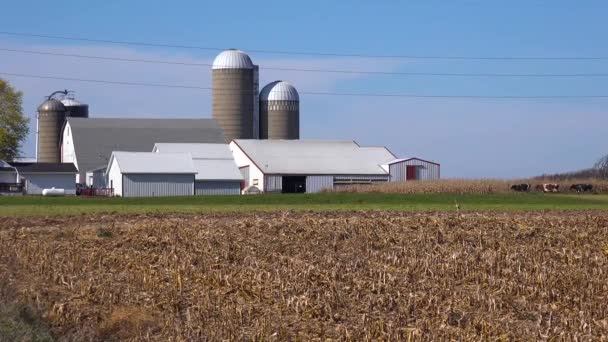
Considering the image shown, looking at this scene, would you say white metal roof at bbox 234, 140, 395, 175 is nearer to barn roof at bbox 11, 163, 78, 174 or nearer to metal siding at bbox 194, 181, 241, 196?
metal siding at bbox 194, 181, 241, 196

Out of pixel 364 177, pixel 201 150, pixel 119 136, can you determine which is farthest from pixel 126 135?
pixel 364 177

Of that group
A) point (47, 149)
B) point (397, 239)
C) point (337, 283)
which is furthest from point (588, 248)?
point (47, 149)

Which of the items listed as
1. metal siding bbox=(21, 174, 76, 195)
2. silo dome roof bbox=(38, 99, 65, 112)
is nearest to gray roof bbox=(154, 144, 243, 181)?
metal siding bbox=(21, 174, 76, 195)

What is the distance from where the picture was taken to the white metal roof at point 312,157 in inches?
2936

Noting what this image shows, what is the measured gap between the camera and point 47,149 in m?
92.2

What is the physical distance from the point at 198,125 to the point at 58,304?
71.8 m

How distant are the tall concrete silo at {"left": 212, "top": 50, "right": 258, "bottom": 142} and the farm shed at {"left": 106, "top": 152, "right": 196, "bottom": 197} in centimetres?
1729

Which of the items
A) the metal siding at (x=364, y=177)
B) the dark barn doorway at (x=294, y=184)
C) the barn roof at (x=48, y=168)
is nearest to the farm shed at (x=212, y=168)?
the dark barn doorway at (x=294, y=184)

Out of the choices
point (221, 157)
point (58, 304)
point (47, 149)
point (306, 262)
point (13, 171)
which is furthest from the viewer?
point (47, 149)

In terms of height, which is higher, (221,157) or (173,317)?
(221,157)

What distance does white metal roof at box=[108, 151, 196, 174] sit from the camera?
6538 centimetres

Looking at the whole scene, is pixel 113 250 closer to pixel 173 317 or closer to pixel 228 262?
pixel 228 262

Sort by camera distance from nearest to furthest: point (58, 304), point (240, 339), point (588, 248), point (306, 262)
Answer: point (240, 339)
point (58, 304)
point (306, 262)
point (588, 248)

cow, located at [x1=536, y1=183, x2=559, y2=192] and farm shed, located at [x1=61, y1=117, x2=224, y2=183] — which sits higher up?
farm shed, located at [x1=61, y1=117, x2=224, y2=183]
